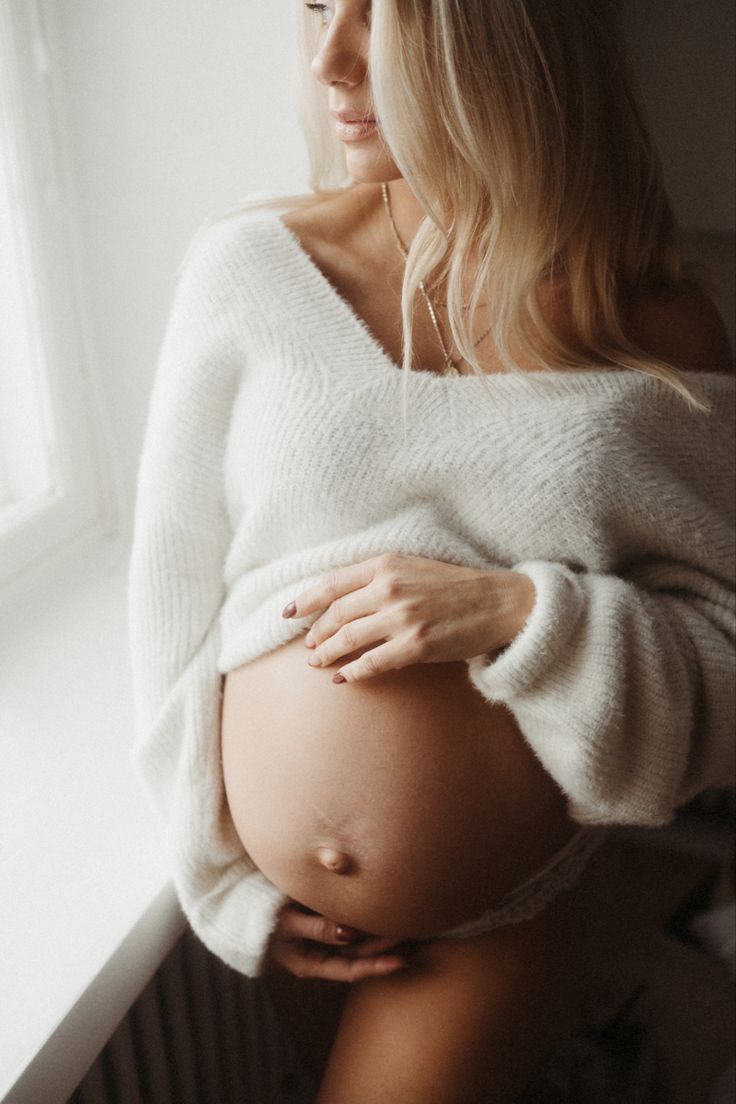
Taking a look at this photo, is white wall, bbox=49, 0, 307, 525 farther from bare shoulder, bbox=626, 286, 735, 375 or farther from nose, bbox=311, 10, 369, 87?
bare shoulder, bbox=626, 286, 735, 375

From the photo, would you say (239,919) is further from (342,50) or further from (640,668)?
(342,50)

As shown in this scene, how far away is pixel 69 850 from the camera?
3.14 feet

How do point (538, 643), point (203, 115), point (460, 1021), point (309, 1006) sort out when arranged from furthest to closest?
point (203, 115) < point (309, 1006) < point (460, 1021) < point (538, 643)

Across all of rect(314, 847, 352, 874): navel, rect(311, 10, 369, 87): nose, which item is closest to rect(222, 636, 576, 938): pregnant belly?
rect(314, 847, 352, 874): navel

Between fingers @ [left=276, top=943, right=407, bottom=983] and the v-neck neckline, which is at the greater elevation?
the v-neck neckline

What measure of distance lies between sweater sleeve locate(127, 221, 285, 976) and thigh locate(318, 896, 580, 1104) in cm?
14

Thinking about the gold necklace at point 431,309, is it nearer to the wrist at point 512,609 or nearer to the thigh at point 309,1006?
the wrist at point 512,609

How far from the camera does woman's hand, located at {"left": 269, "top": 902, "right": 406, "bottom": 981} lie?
94 cm

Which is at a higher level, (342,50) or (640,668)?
(342,50)

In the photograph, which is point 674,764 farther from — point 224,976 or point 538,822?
point 224,976

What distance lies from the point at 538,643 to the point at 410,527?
0.18 m

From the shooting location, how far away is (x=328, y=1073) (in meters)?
0.96

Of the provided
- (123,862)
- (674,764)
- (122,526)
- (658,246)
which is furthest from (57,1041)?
(658,246)

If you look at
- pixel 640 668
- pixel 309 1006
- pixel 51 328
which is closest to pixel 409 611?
pixel 640 668
